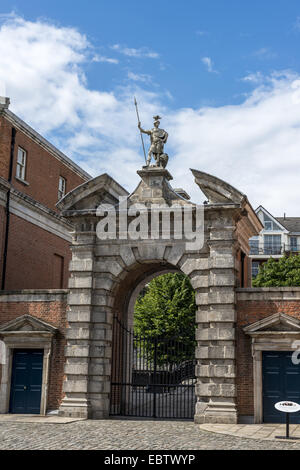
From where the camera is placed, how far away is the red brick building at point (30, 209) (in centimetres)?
2206

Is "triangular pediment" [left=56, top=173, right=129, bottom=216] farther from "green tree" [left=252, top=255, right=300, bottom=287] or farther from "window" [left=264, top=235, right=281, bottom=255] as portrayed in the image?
"window" [left=264, top=235, right=281, bottom=255]

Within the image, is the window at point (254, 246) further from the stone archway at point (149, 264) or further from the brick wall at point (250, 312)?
the brick wall at point (250, 312)

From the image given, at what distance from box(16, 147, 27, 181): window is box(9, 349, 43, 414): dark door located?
29.1 ft

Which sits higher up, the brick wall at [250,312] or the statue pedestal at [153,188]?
the statue pedestal at [153,188]

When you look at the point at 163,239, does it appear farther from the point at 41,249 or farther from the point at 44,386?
the point at 41,249

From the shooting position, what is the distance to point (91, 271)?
17391 mm

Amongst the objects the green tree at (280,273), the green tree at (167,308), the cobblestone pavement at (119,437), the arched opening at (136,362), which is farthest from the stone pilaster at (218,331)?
the green tree at (167,308)

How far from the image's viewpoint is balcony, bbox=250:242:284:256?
60.2m

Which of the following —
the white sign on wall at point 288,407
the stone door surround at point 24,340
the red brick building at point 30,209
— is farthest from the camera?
the red brick building at point 30,209

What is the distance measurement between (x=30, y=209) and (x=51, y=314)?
23.2ft

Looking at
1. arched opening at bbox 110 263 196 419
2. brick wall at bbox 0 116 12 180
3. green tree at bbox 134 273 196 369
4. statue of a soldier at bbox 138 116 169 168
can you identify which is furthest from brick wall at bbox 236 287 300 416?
green tree at bbox 134 273 196 369

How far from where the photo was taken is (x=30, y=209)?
2350 cm

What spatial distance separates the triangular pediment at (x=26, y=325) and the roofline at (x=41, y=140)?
9.54m

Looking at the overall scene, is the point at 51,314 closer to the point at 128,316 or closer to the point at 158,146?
the point at 128,316
